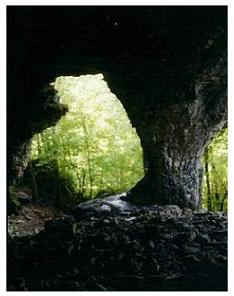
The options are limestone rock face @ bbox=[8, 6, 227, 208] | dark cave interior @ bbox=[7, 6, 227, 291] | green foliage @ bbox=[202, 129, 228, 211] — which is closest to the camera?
dark cave interior @ bbox=[7, 6, 227, 291]

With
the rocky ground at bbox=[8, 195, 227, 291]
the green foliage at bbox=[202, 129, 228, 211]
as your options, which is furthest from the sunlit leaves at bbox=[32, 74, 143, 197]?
the rocky ground at bbox=[8, 195, 227, 291]

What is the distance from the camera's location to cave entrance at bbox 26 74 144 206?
749 inches

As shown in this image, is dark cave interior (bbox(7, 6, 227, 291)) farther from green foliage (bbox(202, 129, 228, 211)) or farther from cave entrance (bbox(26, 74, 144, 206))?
cave entrance (bbox(26, 74, 144, 206))

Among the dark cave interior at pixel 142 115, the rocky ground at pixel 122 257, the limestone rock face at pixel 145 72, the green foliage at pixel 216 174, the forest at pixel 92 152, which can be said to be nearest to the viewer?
the rocky ground at pixel 122 257

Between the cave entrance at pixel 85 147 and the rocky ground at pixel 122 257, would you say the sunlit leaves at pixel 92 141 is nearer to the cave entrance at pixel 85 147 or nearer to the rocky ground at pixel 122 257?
the cave entrance at pixel 85 147

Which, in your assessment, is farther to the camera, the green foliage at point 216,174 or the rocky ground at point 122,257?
the green foliage at point 216,174

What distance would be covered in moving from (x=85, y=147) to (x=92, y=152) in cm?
44

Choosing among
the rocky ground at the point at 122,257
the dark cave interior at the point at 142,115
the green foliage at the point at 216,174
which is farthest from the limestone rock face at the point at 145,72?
the green foliage at the point at 216,174

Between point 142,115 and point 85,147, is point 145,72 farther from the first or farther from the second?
point 85,147

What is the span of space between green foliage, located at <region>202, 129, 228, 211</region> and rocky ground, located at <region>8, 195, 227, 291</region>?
33.6 ft

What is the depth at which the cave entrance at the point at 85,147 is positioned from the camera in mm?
19016

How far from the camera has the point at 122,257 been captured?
7016 mm

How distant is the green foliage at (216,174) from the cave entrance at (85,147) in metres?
3.13

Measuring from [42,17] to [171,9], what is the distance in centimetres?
251
